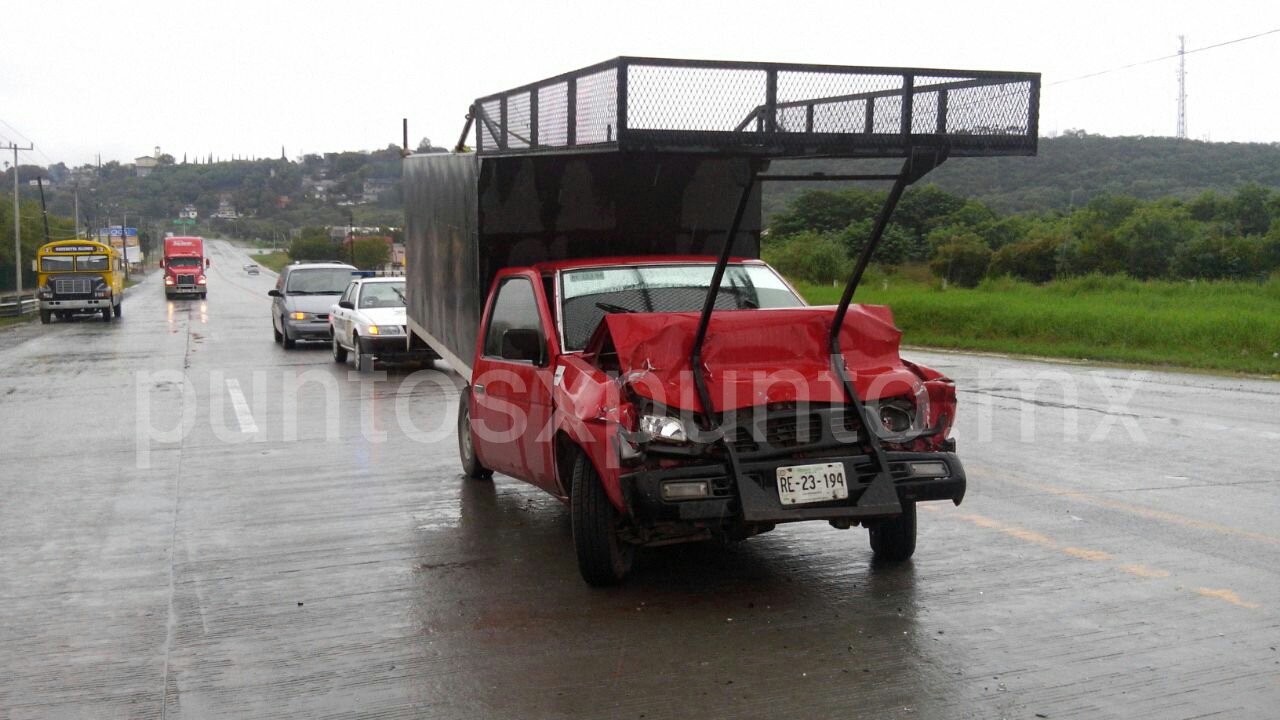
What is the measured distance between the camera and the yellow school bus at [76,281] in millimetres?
38688

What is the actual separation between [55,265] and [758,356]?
39430 millimetres

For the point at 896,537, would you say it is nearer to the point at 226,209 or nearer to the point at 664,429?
the point at 664,429

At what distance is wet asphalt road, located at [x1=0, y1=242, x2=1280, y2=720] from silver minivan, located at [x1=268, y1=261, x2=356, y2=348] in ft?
38.9

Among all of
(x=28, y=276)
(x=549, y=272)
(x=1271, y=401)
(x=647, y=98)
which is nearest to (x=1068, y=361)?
(x=1271, y=401)

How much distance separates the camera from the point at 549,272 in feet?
26.1

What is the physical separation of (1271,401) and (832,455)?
33.9 ft

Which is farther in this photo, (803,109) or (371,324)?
(371,324)

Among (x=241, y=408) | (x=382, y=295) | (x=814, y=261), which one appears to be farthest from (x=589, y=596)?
(x=814, y=261)

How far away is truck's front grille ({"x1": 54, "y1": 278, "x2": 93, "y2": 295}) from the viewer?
38.6 m

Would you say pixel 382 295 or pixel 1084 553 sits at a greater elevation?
pixel 382 295

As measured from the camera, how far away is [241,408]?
14.3 m

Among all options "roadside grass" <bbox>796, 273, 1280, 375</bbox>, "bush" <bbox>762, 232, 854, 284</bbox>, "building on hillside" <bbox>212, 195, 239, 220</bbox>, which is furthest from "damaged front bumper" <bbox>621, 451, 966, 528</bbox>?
"building on hillside" <bbox>212, 195, 239, 220</bbox>

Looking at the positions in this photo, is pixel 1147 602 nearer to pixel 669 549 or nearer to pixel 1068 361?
pixel 669 549

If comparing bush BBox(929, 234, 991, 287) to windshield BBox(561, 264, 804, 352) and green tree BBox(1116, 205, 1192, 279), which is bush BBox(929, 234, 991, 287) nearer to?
green tree BBox(1116, 205, 1192, 279)
